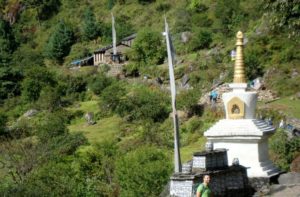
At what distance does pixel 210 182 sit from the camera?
39.4 feet

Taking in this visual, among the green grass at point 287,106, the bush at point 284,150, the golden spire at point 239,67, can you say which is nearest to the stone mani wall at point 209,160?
the golden spire at point 239,67

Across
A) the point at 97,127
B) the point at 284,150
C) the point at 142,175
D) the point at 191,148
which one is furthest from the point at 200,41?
the point at 284,150

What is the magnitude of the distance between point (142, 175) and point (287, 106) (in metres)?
14.3

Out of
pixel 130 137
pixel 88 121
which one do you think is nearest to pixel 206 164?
pixel 130 137

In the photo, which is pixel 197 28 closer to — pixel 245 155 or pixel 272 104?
pixel 272 104

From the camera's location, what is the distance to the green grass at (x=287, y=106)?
32.6 metres

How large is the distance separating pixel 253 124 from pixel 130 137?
82.9 ft

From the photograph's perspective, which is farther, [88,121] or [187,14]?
[187,14]

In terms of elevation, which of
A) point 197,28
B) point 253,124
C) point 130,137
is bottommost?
point 130,137

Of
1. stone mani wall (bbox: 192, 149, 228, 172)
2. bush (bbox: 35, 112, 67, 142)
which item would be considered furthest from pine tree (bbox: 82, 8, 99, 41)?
stone mani wall (bbox: 192, 149, 228, 172)

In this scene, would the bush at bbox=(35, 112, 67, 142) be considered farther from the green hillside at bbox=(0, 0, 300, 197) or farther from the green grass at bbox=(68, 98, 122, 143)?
the green grass at bbox=(68, 98, 122, 143)

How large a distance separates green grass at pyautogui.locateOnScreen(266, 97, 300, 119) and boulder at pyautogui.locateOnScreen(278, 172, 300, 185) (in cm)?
1818

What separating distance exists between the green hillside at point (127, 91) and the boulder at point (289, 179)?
3.01m

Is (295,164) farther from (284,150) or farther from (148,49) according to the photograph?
(148,49)
